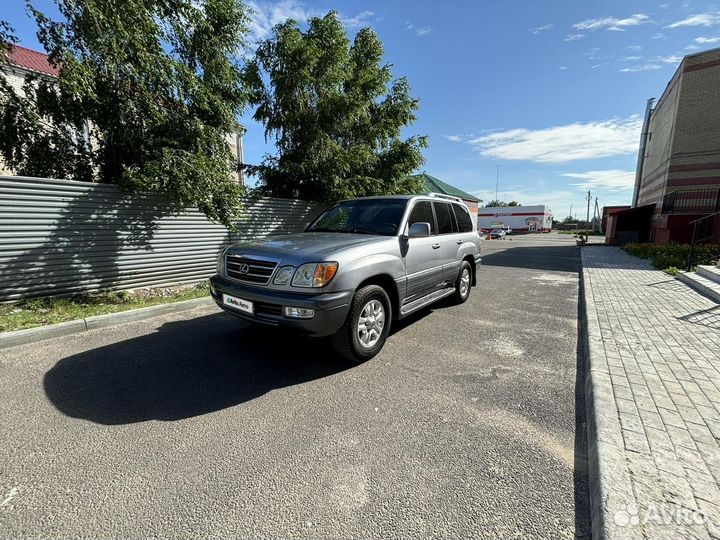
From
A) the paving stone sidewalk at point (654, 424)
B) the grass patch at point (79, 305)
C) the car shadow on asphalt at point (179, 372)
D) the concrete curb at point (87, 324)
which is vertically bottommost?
the car shadow on asphalt at point (179, 372)

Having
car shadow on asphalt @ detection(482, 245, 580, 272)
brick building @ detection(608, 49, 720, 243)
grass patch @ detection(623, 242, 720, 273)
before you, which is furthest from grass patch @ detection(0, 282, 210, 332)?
brick building @ detection(608, 49, 720, 243)

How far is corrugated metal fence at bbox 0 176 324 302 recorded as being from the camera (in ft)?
16.6

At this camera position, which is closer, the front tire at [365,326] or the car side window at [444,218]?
the front tire at [365,326]

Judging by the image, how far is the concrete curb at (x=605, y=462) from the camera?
1.69 metres

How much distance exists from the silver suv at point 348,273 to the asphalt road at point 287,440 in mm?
568

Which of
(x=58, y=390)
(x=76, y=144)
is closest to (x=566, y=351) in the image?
(x=58, y=390)

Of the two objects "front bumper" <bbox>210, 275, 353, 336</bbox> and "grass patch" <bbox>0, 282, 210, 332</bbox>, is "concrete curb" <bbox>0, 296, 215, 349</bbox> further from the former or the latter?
"front bumper" <bbox>210, 275, 353, 336</bbox>

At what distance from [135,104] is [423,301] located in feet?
20.8

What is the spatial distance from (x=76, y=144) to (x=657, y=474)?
30.8ft

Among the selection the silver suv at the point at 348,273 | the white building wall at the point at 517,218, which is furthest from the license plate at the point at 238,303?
the white building wall at the point at 517,218

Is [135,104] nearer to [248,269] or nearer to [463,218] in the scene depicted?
[248,269]

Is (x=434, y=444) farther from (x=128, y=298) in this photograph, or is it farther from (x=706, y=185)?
(x=706, y=185)

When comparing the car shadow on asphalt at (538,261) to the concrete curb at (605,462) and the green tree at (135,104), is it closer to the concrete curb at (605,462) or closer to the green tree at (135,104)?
the concrete curb at (605,462)

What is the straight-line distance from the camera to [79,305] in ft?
17.6
